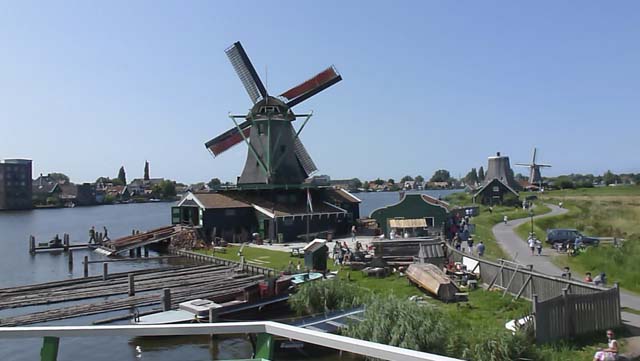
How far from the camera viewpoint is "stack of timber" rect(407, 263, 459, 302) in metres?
22.4

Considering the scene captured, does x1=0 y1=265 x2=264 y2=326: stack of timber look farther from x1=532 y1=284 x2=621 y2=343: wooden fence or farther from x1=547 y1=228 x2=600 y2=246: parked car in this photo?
x1=547 y1=228 x2=600 y2=246: parked car

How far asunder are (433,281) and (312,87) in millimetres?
37513

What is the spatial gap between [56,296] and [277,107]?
Result: 29.0m

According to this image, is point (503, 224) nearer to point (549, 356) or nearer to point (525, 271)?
point (525, 271)

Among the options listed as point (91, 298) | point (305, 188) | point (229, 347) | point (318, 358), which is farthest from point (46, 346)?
point (305, 188)

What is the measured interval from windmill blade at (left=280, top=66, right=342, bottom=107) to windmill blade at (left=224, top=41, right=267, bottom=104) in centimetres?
248

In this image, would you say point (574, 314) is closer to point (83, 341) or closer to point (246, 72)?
point (83, 341)

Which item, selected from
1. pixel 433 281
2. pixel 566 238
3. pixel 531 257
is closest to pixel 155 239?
pixel 531 257

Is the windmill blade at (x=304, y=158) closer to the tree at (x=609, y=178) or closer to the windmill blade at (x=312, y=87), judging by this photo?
the windmill blade at (x=312, y=87)

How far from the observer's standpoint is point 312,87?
58125 mm

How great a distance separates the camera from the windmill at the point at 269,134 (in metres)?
53.9

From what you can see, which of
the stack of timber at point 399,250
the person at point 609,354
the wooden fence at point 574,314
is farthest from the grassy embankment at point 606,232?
the person at point 609,354

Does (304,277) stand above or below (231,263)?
above

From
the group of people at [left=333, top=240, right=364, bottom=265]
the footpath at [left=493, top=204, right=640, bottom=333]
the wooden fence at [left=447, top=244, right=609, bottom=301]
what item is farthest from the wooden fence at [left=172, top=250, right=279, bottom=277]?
the footpath at [left=493, top=204, right=640, bottom=333]
